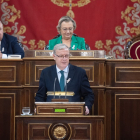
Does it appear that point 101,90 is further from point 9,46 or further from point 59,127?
point 9,46

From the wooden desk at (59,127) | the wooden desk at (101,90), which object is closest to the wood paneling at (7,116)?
the wooden desk at (101,90)

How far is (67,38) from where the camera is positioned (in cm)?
414

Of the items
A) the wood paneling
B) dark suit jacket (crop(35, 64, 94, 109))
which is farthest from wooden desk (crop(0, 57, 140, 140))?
dark suit jacket (crop(35, 64, 94, 109))

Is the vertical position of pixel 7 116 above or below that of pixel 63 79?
below

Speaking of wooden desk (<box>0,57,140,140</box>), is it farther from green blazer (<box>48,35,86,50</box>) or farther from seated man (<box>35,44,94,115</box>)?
green blazer (<box>48,35,86,50</box>)

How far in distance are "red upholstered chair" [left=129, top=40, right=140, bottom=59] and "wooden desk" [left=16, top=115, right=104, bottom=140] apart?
2.36 meters

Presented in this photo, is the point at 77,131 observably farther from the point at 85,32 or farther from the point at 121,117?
the point at 85,32

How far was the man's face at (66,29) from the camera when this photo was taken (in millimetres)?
4090

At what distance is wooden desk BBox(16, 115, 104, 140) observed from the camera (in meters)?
2.58

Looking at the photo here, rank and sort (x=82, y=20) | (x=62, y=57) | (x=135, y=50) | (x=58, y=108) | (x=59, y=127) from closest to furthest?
1. (x=59, y=127)
2. (x=58, y=108)
3. (x=62, y=57)
4. (x=135, y=50)
5. (x=82, y=20)

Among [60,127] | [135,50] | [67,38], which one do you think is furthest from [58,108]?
[135,50]

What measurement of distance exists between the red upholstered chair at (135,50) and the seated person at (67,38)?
905mm

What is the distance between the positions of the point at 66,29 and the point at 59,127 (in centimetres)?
177

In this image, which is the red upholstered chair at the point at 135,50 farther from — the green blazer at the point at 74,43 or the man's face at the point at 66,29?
the man's face at the point at 66,29
